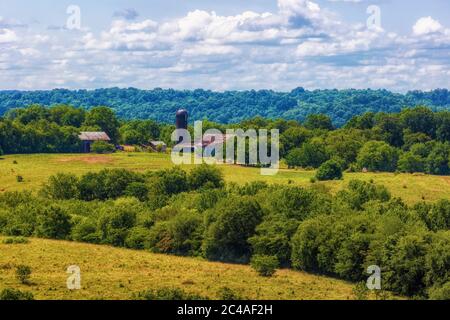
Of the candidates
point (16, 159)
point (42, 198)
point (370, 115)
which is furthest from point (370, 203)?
point (370, 115)

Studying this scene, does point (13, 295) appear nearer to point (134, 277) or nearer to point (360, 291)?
point (134, 277)

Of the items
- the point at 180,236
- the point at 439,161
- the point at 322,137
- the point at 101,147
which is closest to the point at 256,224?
the point at 180,236

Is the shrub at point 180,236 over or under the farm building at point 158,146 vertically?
under

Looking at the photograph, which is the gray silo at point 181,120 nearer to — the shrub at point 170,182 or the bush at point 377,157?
the bush at point 377,157

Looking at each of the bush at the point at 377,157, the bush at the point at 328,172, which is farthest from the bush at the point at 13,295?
the bush at the point at 377,157
